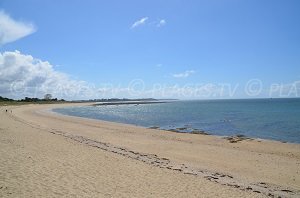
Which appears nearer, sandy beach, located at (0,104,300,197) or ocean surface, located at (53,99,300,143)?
sandy beach, located at (0,104,300,197)

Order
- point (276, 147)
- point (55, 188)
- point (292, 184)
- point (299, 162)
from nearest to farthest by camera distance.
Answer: point (55, 188), point (292, 184), point (299, 162), point (276, 147)

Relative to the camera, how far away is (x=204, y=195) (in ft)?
30.8

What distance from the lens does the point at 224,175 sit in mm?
12578

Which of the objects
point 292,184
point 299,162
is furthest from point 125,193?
point 299,162

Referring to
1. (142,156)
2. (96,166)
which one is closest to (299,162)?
(142,156)

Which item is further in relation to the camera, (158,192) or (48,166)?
(48,166)

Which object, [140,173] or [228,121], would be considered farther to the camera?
[228,121]

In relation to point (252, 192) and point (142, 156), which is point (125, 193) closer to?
point (252, 192)

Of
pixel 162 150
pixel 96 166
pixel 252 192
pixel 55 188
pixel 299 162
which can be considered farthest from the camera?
pixel 162 150

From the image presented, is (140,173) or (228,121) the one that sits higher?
(228,121)

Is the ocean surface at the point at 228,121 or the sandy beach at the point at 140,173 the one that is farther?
the ocean surface at the point at 228,121

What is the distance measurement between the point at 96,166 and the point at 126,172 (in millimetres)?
1459

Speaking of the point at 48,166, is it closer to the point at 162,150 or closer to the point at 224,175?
the point at 224,175

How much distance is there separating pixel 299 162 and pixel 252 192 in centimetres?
732
